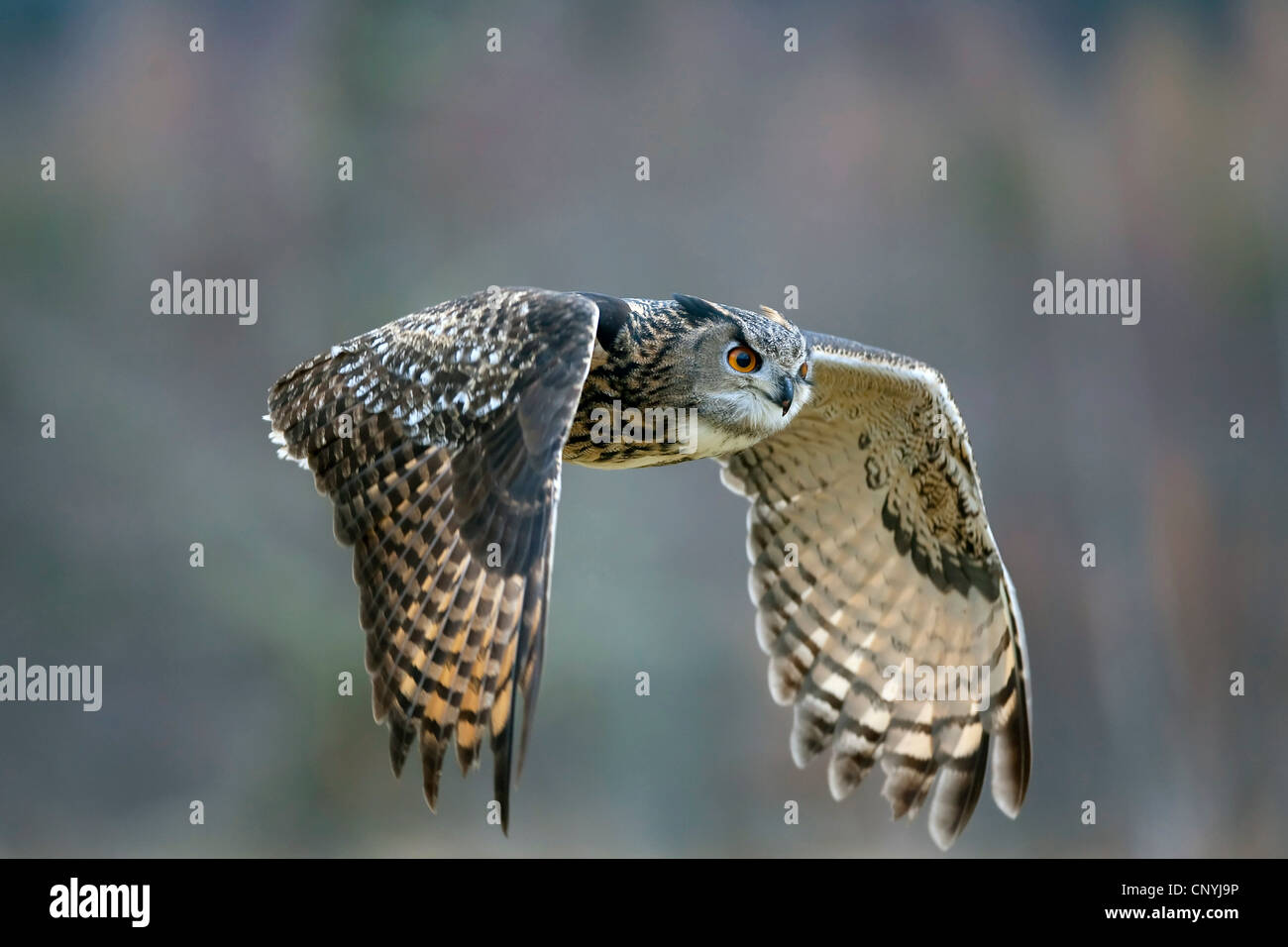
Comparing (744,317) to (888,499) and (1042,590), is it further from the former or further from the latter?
(1042,590)

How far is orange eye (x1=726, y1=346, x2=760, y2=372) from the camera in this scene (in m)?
4.20

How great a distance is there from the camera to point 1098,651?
9188mm

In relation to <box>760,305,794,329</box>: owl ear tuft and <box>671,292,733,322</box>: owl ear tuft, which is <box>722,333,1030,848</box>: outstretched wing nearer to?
<box>760,305,794,329</box>: owl ear tuft

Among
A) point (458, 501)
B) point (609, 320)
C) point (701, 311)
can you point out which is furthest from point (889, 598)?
point (458, 501)

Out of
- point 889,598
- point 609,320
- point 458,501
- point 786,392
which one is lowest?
point 889,598

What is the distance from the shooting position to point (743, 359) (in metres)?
4.21

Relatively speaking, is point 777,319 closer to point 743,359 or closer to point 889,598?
point 743,359

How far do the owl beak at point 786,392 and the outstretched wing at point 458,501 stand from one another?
0.79 metres

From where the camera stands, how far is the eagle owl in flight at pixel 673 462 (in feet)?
11.2

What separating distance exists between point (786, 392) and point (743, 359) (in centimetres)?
16

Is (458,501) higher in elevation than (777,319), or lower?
lower

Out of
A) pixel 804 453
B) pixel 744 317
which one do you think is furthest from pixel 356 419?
pixel 804 453

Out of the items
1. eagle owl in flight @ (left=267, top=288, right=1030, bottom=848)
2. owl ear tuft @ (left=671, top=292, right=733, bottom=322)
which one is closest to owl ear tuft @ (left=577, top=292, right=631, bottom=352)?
eagle owl in flight @ (left=267, top=288, right=1030, bottom=848)

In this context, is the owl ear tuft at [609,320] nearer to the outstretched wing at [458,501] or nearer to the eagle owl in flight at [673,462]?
the eagle owl in flight at [673,462]
